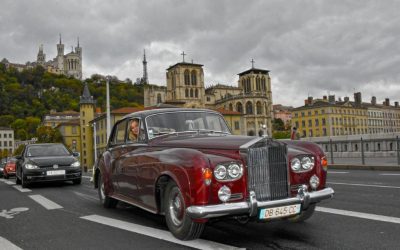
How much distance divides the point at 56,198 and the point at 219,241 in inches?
249

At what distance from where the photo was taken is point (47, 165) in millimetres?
12898

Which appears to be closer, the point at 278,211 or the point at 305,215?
the point at 278,211

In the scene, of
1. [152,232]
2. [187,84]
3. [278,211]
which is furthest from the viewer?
[187,84]

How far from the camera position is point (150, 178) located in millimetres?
5746

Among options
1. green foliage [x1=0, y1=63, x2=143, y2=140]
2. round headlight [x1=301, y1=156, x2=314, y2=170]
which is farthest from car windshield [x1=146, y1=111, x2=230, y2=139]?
green foliage [x1=0, y1=63, x2=143, y2=140]

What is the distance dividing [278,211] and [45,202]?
647 centimetres

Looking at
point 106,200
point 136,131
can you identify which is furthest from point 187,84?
point 136,131

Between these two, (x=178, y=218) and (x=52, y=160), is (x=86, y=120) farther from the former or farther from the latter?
(x=178, y=218)

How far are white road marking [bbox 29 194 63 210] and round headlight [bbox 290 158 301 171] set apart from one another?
17.9 feet

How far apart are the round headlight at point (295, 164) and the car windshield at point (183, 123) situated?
166 cm

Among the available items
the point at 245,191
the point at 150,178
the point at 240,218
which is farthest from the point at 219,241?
the point at 150,178

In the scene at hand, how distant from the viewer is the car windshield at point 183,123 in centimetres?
643

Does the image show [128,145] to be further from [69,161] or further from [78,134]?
[78,134]

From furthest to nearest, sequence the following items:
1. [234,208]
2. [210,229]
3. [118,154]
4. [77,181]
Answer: [77,181] → [118,154] → [210,229] → [234,208]
